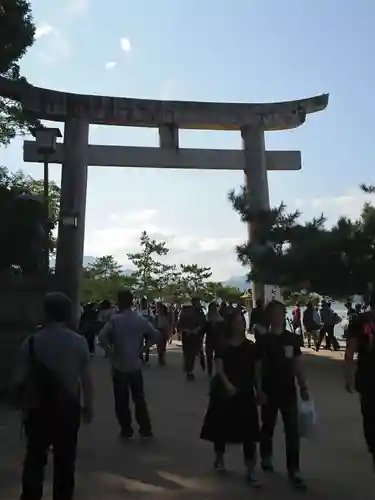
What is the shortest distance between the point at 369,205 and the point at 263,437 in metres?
10.8

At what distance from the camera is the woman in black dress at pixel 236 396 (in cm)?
593

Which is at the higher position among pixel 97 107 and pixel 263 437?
pixel 97 107

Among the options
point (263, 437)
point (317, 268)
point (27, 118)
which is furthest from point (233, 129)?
point (263, 437)

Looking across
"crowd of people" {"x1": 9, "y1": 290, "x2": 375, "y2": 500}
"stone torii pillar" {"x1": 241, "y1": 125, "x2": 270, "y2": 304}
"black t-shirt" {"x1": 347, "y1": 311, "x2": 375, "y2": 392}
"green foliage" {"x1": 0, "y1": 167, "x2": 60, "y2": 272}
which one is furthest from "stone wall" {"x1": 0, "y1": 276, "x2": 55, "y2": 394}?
"stone torii pillar" {"x1": 241, "y1": 125, "x2": 270, "y2": 304}

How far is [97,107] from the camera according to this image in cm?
2230

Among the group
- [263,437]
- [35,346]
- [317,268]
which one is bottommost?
[263,437]

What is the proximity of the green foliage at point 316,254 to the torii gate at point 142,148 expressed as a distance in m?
5.08

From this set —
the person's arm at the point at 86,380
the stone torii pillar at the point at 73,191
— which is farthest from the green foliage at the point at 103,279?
the person's arm at the point at 86,380

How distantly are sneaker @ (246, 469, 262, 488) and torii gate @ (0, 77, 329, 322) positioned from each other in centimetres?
1559

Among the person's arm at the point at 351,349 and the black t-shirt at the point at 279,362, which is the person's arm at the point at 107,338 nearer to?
the black t-shirt at the point at 279,362

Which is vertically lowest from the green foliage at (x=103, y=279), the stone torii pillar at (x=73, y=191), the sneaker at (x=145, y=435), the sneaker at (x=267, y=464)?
the sneaker at (x=267, y=464)

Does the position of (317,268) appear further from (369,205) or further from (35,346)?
(35,346)

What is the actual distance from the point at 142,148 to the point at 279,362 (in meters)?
17.0

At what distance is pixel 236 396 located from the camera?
5945mm
